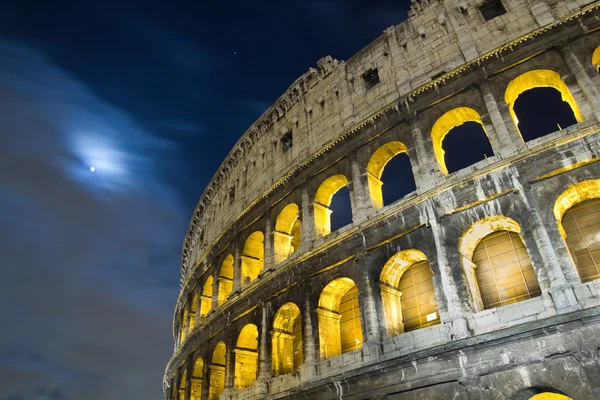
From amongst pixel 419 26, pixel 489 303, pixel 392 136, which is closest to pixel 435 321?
pixel 489 303

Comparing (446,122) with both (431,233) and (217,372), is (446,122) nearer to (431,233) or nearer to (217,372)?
(431,233)

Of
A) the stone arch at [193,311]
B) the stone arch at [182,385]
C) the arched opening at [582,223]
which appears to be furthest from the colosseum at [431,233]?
the stone arch at [193,311]

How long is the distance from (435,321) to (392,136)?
17.8ft

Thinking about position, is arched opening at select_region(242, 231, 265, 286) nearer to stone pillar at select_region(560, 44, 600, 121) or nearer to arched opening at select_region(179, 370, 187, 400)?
arched opening at select_region(179, 370, 187, 400)

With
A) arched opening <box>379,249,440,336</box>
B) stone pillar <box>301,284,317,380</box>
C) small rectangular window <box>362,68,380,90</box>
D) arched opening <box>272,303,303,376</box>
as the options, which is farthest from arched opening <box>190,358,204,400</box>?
small rectangular window <box>362,68,380,90</box>

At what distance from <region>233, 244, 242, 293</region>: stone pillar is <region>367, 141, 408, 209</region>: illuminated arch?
5.91 meters

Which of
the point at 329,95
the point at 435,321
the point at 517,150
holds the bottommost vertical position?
the point at 435,321

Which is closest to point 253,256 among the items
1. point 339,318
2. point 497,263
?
point 339,318

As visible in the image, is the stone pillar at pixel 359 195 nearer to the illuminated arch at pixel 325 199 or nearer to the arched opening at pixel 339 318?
the illuminated arch at pixel 325 199

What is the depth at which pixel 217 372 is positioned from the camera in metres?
16.6

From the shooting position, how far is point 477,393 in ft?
28.8

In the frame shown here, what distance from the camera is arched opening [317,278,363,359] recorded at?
1233 centimetres

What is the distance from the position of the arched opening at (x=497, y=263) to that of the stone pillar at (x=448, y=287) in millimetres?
426

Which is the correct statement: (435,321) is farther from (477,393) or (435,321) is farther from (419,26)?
(419,26)
